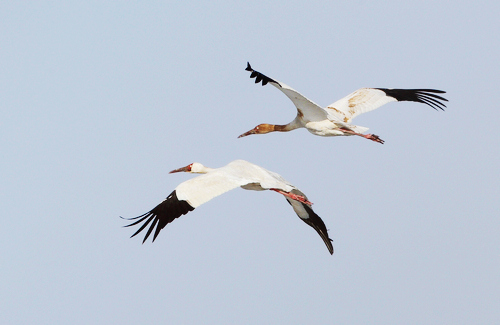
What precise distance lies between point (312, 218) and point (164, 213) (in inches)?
196

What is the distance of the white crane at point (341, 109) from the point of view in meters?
18.7

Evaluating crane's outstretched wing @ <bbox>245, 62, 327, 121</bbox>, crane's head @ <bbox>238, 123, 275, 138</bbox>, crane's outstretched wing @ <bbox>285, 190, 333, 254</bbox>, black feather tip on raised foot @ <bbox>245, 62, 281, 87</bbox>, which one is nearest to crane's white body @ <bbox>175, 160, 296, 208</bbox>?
crane's outstretched wing @ <bbox>285, 190, 333, 254</bbox>

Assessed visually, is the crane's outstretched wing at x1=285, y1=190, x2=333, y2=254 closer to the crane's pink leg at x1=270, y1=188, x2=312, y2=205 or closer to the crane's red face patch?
the crane's pink leg at x1=270, y1=188, x2=312, y2=205

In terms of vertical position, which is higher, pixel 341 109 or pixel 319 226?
pixel 341 109

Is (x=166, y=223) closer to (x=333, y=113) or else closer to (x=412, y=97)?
(x=333, y=113)

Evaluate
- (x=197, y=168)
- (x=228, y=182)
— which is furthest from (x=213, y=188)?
(x=197, y=168)

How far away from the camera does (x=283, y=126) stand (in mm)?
20359

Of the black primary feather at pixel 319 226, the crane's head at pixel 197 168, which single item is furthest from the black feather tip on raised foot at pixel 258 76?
the black primary feather at pixel 319 226

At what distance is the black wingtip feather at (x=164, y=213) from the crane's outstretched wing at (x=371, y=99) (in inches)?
216

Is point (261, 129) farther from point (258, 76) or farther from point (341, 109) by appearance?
point (258, 76)

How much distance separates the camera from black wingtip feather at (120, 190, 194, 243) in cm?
1529

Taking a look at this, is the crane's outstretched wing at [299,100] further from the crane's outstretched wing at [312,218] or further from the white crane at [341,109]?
the crane's outstretched wing at [312,218]

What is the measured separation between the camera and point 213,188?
52.1ft

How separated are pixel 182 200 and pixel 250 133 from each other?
19.5ft
